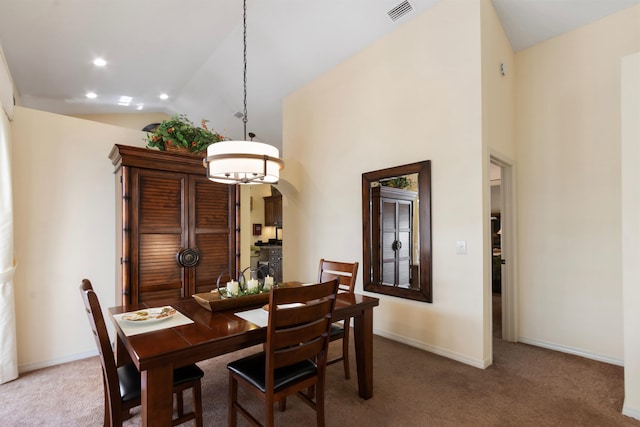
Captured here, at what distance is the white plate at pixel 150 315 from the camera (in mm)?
1841

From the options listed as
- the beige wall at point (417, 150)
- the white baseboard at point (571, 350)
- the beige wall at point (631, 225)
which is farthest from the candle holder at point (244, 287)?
the white baseboard at point (571, 350)

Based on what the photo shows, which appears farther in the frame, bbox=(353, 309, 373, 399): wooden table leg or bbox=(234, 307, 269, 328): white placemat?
bbox=(353, 309, 373, 399): wooden table leg

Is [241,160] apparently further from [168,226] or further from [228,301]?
[168,226]

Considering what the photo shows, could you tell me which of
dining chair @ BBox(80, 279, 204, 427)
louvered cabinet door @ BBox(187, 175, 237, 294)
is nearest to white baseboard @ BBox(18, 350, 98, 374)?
louvered cabinet door @ BBox(187, 175, 237, 294)

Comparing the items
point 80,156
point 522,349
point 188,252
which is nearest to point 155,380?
point 188,252

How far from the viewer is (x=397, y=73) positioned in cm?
371

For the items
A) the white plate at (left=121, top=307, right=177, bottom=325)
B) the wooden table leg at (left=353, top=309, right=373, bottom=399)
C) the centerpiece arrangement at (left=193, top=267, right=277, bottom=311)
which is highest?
the centerpiece arrangement at (left=193, top=267, right=277, bottom=311)

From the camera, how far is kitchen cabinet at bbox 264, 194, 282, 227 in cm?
850

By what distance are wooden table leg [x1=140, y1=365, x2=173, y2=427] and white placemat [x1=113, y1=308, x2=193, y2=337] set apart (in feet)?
1.04

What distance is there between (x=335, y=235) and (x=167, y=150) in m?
2.33

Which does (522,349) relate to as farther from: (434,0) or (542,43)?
(434,0)

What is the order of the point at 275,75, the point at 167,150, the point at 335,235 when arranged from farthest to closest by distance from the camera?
the point at 275,75
the point at 335,235
the point at 167,150

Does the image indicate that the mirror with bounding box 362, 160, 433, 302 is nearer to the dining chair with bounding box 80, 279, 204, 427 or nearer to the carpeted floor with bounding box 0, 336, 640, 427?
the carpeted floor with bounding box 0, 336, 640, 427

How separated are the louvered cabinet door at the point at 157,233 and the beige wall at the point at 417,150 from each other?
192 centimetres
